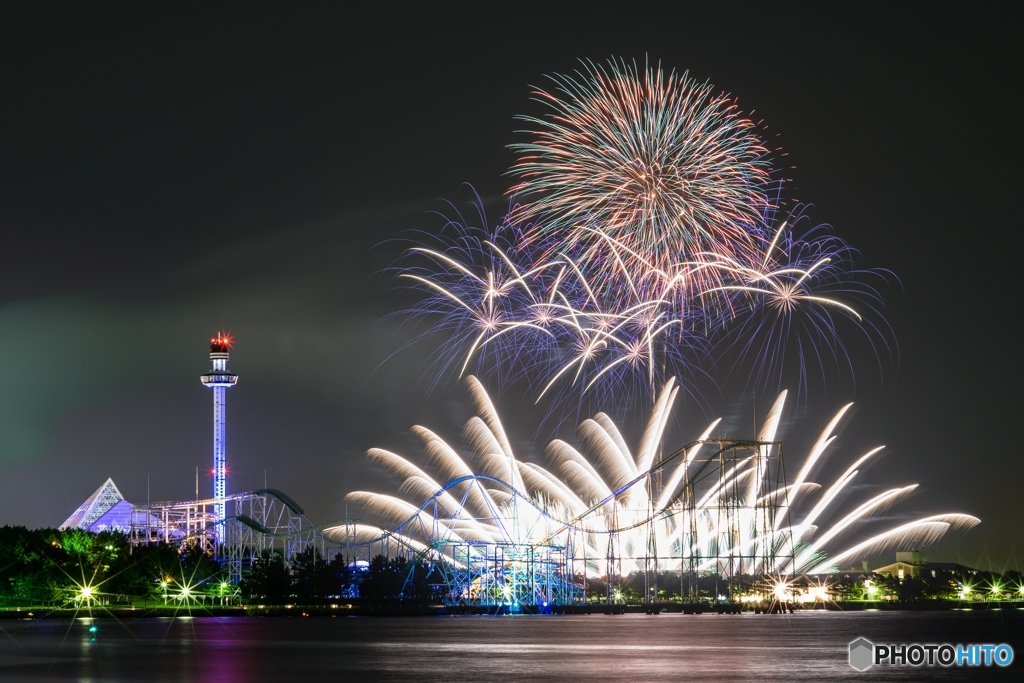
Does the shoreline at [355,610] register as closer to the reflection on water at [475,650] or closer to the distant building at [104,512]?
the reflection on water at [475,650]

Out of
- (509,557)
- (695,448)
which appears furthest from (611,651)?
(509,557)

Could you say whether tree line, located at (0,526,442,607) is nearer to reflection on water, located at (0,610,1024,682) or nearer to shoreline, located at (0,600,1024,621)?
shoreline, located at (0,600,1024,621)

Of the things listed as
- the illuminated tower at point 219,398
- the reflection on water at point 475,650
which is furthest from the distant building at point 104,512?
the reflection on water at point 475,650

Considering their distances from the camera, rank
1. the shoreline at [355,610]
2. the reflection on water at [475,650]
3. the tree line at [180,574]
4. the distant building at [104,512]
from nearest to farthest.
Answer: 1. the reflection on water at [475,650]
2. the shoreline at [355,610]
3. the tree line at [180,574]
4. the distant building at [104,512]

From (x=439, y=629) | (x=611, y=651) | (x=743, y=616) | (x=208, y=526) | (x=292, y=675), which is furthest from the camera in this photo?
(x=208, y=526)

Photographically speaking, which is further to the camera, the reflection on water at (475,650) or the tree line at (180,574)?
the tree line at (180,574)

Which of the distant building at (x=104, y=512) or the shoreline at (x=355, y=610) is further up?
the distant building at (x=104, y=512)

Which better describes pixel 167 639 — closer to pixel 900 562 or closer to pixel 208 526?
pixel 208 526

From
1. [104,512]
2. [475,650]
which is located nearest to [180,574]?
[104,512]
